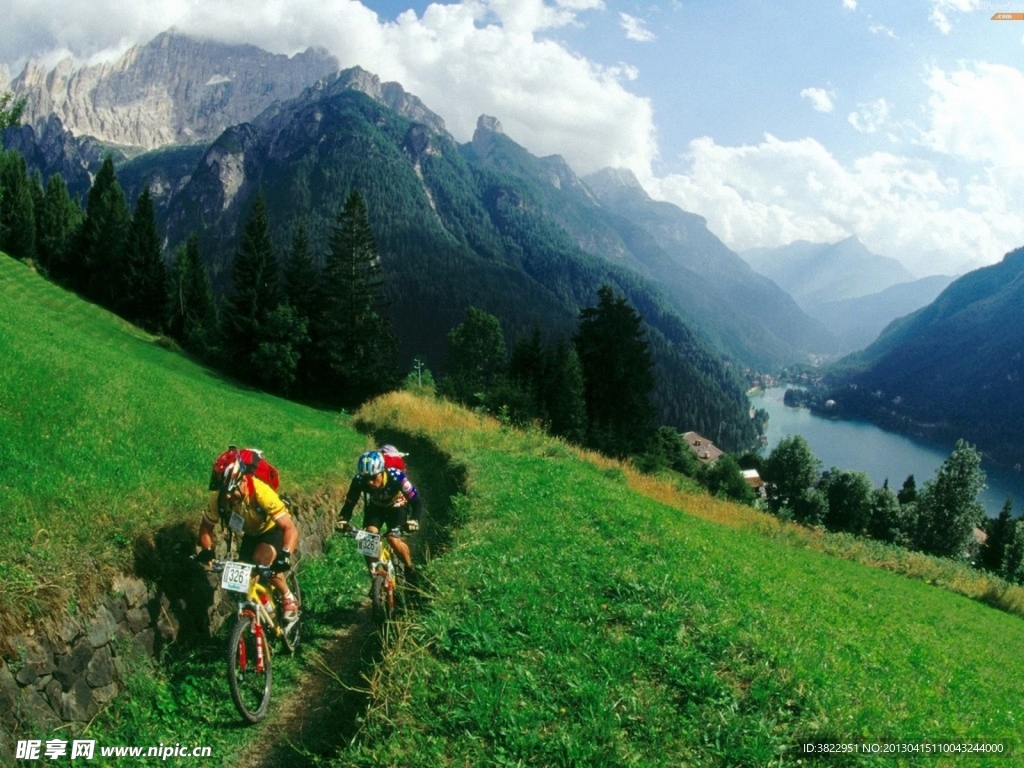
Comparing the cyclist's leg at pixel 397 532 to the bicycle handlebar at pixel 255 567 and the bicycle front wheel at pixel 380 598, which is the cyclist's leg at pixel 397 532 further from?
the bicycle handlebar at pixel 255 567

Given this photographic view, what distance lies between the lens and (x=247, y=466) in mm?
8016

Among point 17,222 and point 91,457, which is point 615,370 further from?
point 17,222

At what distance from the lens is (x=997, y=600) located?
19.9m

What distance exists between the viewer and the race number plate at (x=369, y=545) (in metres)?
9.07

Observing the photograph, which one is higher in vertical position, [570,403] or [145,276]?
[570,403]

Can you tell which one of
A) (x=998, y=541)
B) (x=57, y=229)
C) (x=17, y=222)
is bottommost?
(x=998, y=541)

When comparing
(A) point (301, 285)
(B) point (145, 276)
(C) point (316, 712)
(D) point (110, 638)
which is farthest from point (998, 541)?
(B) point (145, 276)

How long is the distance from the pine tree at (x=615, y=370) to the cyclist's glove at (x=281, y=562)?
41212 mm

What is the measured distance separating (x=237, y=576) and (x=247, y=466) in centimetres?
145

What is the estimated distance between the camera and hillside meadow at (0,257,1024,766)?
538 centimetres

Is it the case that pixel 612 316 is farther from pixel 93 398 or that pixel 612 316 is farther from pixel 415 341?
pixel 415 341

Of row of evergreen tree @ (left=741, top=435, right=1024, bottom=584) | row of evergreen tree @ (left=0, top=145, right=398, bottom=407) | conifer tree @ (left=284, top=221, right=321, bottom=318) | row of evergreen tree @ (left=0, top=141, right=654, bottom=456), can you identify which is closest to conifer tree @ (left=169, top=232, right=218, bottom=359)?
row of evergreen tree @ (left=0, top=145, right=398, bottom=407)

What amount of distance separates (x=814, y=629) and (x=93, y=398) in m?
14.2

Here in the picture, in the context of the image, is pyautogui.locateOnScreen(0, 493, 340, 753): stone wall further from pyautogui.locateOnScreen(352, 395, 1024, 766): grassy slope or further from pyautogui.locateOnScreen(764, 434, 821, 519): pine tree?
pyautogui.locateOnScreen(764, 434, 821, 519): pine tree
